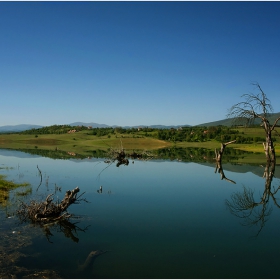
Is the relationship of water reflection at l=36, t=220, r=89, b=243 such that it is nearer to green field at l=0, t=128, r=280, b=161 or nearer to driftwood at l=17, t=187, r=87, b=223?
driftwood at l=17, t=187, r=87, b=223

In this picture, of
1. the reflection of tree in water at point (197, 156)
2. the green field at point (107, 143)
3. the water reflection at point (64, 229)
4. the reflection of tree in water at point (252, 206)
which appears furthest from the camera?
the green field at point (107, 143)

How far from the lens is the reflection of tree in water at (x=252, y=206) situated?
507 inches

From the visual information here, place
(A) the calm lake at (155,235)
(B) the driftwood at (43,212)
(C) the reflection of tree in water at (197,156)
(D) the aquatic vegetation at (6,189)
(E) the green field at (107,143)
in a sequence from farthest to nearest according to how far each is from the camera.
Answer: (E) the green field at (107,143)
(C) the reflection of tree in water at (197,156)
(D) the aquatic vegetation at (6,189)
(B) the driftwood at (43,212)
(A) the calm lake at (155,235)

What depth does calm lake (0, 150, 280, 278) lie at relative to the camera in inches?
318

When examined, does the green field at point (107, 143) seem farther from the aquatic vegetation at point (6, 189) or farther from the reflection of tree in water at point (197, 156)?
the aquatic vegetation at point (6, 189)

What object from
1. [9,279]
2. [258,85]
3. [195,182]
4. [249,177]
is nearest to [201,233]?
[9,279]

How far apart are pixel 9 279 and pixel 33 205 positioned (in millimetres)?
5250

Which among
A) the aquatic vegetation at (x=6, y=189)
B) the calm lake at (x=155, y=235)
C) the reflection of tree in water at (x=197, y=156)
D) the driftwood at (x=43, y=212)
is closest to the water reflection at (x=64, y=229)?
the calm lake at (x=155, y=235)

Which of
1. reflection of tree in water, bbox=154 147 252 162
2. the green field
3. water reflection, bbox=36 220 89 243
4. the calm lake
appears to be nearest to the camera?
the calm lake

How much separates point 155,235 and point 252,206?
7151mm

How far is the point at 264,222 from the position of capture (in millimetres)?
12594

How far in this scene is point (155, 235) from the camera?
34.5 ft

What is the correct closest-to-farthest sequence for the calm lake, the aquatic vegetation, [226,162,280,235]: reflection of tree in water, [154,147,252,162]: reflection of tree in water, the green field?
1. the calm lake
2. [226,162,280,235]: reflection of tree in water
3. the aquatic vegetation
4. [154,147,252,162]: reflection of tree in water
5. the green field

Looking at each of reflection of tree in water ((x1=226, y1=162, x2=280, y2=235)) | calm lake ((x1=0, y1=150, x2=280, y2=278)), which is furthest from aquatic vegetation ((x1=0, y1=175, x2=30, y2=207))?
reflection of tree in water ((x1=226, y1=162, x2=280, y2=235))
